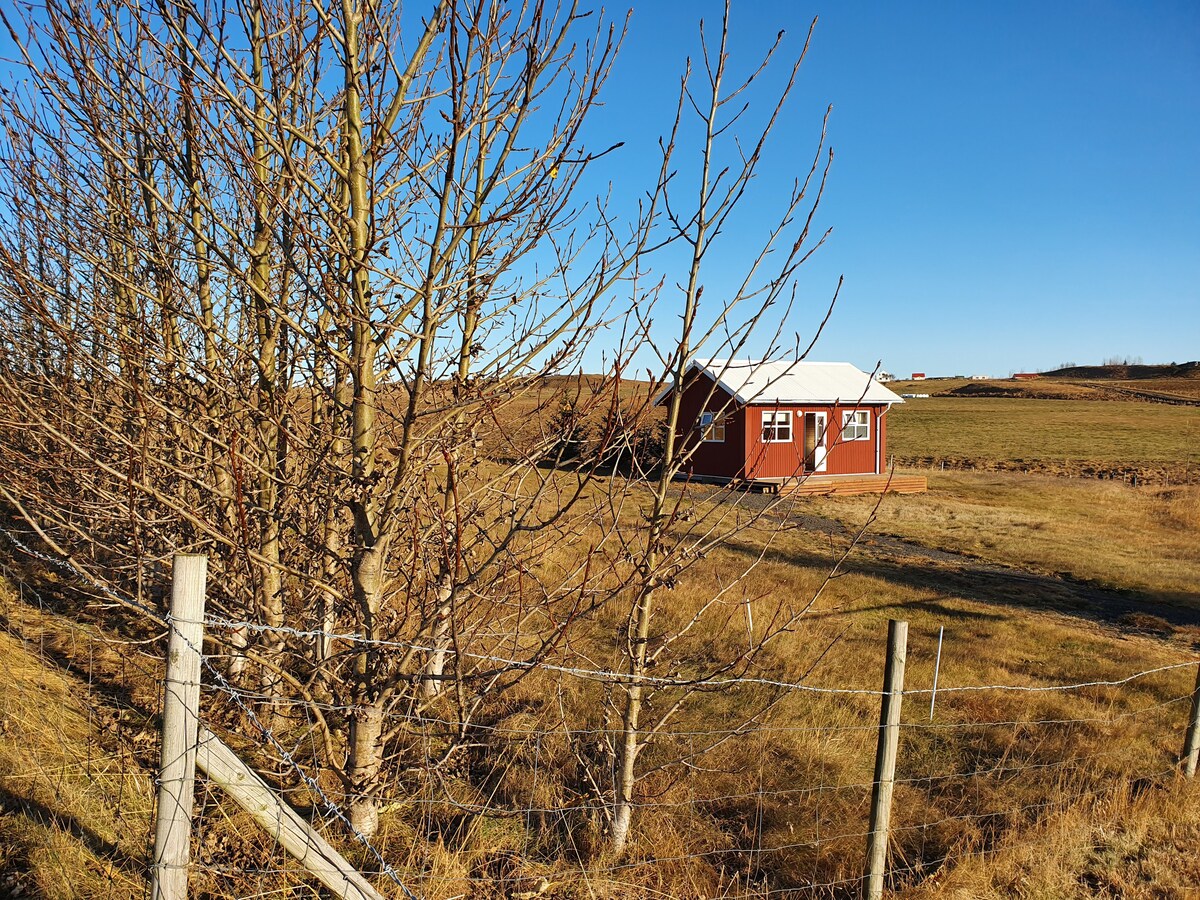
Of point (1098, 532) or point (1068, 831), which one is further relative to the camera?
point (1098, 532)

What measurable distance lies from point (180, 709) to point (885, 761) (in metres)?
2.74

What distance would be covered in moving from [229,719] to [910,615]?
8.31 m

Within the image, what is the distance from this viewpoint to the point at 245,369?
348 centimetres

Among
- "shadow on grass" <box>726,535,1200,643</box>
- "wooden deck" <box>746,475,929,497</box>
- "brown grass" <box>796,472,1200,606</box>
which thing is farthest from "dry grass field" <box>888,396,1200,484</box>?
"shadow on grass" <box>726,535,1200,643</box>

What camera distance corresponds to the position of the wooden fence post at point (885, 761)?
3.34m

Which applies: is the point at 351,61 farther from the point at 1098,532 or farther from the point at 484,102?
the point at 1098,532

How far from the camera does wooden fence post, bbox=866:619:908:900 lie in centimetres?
334

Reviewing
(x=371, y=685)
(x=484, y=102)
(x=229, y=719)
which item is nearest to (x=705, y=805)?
(x=371, y=685)

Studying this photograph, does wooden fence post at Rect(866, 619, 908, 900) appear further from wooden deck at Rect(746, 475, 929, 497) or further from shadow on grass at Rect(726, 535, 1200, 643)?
wooden deck at Rect(746, 475, 929, 497)

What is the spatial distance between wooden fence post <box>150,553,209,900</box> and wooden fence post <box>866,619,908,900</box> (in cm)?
261

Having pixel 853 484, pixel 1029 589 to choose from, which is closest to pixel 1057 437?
pixel 853 484

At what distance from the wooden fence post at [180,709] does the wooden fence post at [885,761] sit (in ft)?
8.56

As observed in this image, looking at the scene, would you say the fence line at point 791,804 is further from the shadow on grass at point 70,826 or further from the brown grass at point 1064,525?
the brown grass at point 1064,525

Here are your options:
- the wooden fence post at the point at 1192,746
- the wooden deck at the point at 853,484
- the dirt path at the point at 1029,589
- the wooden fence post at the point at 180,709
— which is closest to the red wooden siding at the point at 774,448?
the wooden deck at the point at 853,484
